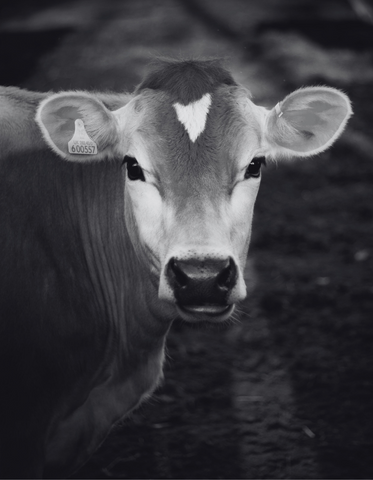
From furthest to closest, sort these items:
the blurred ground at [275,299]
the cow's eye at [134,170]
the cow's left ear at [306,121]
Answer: the blurred ground at [275,299] → the cow's left ear at [306,121] → the cow's eye at [134,170]

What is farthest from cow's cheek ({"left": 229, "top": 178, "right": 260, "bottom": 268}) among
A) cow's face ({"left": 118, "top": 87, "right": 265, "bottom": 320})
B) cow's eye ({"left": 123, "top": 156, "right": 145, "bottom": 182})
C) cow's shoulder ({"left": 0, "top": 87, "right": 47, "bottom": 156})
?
cow's shoulder ({"left": 0, "top": 87, "right": 47, "bottom": 156})

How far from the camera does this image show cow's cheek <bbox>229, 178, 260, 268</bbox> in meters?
2.83

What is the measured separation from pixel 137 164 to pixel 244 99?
0.62m

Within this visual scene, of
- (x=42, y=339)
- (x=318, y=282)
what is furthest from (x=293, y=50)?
(x=42, y=339)

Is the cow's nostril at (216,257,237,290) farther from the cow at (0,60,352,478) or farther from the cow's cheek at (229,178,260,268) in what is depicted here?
the cow's cheek at (229,178,260,268)

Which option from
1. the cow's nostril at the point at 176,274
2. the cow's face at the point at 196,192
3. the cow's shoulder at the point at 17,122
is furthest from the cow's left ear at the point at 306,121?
the cow's shoulder at the point at 17,122

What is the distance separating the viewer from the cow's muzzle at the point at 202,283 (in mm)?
2525

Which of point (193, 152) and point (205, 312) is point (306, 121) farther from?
point (205, 312)

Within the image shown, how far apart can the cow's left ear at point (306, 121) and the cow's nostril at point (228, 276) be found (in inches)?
31.4

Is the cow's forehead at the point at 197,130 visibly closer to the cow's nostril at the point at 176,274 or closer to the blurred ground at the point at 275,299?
the cow's nostril at the point at 176,274

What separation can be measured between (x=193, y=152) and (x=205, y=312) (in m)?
0.71

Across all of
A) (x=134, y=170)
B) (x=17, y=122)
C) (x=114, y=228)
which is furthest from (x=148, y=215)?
(x=17, y=122)

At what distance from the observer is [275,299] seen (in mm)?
5613

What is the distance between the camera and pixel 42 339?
2.97 metres
